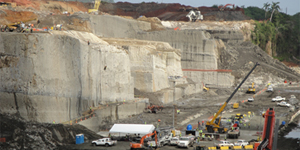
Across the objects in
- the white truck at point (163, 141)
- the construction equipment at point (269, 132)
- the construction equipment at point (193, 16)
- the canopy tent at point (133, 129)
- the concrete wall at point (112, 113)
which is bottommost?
the concrete wall at point (112, 113)

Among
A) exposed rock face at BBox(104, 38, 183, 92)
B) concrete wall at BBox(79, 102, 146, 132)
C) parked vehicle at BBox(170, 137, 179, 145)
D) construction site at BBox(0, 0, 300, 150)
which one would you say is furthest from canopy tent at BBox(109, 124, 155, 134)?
exposed rock face at BBox(104, 38, 183, 92)

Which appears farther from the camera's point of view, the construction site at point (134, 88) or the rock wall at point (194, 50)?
the rock wall at point (194, 50)

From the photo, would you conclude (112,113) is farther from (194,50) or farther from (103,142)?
(194,50)

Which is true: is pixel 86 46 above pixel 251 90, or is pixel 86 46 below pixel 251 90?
above

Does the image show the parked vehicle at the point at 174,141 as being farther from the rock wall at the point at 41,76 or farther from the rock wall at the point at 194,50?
the rock wall at the point at 194,50

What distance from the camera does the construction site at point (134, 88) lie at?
1362 inches

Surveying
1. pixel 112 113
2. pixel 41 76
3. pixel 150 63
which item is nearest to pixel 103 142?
pixel 41 76

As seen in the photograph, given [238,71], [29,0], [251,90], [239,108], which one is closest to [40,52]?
[239,108]

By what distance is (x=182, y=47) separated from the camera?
81.1 metres

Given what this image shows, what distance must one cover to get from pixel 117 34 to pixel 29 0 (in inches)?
889

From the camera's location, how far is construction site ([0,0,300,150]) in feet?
113

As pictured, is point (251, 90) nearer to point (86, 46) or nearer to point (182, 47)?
point (182, 47)

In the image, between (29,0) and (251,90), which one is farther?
(29,0)

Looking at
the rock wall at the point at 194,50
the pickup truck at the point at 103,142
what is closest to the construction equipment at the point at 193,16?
the rock wall at the point at 194,50
